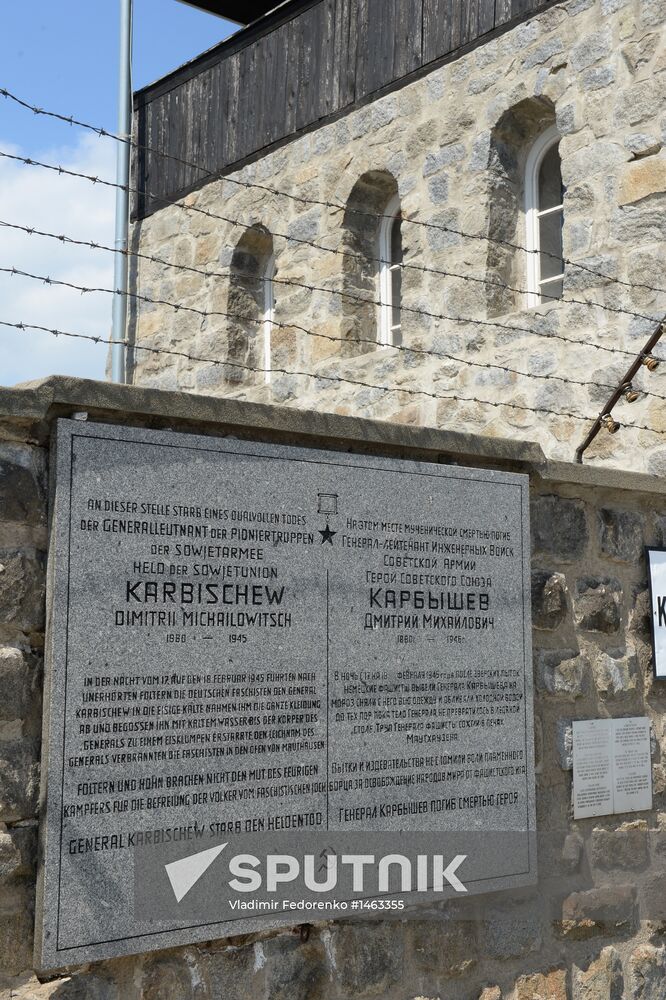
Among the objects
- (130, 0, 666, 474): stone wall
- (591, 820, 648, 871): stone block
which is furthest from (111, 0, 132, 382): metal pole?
(591, 820, 648, 871): stone block

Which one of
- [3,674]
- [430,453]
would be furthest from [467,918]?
[3,674]

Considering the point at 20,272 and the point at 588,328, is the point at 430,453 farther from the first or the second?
the point at 588,328

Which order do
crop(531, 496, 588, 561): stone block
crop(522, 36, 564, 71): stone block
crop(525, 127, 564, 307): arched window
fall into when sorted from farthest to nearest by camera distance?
1. crop(525, 127, 564, 307): arched window
2. crop(522, 36, 564, 71): stone block
3. crop(531, 496, 588, 561): stone block

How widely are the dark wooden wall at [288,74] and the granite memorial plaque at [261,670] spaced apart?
4311mm

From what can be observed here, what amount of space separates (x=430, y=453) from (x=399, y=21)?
15.1 ft

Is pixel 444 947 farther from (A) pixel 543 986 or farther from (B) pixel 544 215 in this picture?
(B) pixel 544 215

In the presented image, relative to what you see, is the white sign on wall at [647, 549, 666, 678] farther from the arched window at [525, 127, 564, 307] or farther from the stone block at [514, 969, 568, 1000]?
the arched window at [525, 127, 564, 307]

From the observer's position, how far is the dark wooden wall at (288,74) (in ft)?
23.6

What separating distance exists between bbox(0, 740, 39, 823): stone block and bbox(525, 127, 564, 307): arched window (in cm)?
469

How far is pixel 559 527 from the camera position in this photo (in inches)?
163

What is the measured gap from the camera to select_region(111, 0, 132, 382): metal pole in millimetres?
8914

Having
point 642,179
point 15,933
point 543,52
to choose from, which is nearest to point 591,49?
point 543,52

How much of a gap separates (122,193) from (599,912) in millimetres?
6923

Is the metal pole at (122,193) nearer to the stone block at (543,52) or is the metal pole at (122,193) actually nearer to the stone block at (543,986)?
the stone block at (543,52)
